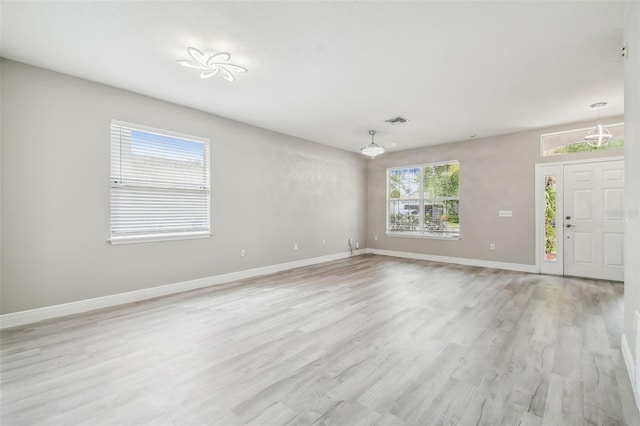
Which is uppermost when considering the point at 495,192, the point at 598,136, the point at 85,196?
the point at 598,136

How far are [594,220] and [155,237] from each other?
7290 millimetres

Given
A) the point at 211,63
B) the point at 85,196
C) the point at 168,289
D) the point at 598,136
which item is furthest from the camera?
the point at 598,136

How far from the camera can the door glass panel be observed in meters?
5.47

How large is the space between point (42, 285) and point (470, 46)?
5.21 metres

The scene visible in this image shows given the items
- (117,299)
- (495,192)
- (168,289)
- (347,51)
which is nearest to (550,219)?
(495,192)

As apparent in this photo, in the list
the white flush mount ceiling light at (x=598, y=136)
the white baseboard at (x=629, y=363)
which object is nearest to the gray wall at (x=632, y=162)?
the white baseboard at (x=629, y=363)

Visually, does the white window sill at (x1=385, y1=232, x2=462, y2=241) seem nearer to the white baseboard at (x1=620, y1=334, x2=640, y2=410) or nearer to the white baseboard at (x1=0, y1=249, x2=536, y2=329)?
the white baseboard at (x1=0, y1=249, x2=536, y2=329)

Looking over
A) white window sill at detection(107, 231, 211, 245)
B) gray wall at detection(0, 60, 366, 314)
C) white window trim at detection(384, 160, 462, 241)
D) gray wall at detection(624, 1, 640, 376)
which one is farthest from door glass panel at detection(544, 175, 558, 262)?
white window sill at detection(107, 231, 211, 245)

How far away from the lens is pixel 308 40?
269cm

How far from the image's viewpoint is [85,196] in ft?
11.5

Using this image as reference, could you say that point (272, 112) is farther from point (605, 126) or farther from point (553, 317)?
point (605, 126)

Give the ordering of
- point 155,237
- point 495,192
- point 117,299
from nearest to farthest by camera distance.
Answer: point 117,299 < point 155,237 < point 495,192

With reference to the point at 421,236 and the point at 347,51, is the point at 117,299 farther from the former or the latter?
the point at 421,236

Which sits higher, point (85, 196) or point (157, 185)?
point (157, 185)
